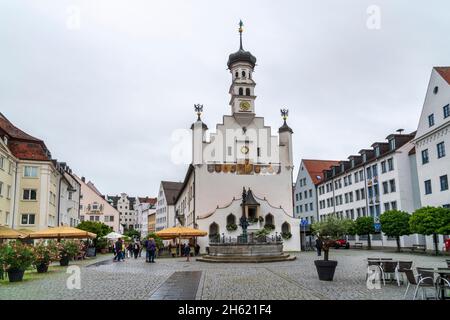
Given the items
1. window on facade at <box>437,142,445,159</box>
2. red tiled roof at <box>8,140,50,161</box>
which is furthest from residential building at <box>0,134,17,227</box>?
window on facade at <box>437,142,445,159</box>

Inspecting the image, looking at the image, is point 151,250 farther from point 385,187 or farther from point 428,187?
point 385,187

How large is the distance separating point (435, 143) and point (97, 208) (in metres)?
68.2

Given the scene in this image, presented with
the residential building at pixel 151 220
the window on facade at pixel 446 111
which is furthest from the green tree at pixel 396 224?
the residential building at pixel 151 220

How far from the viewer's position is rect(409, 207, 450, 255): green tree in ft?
101

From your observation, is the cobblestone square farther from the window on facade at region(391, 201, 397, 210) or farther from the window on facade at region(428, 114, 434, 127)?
the window on facade at region(391, 201, 397, 210)

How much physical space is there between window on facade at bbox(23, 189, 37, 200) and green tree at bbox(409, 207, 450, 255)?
34.2m

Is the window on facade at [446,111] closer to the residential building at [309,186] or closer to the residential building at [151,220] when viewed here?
the residential building at [309,186]

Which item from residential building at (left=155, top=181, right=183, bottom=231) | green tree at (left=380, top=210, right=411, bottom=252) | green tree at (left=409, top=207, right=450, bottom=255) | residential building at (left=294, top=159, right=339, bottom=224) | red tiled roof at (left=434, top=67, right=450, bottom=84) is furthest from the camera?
residential building at (left=155, top=181, right=183, bottom=231)

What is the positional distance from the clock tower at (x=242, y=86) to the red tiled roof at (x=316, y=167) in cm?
2861

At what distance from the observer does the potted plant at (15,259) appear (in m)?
15.9

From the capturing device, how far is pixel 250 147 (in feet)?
156

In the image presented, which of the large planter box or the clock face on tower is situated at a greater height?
the clock face on tower
